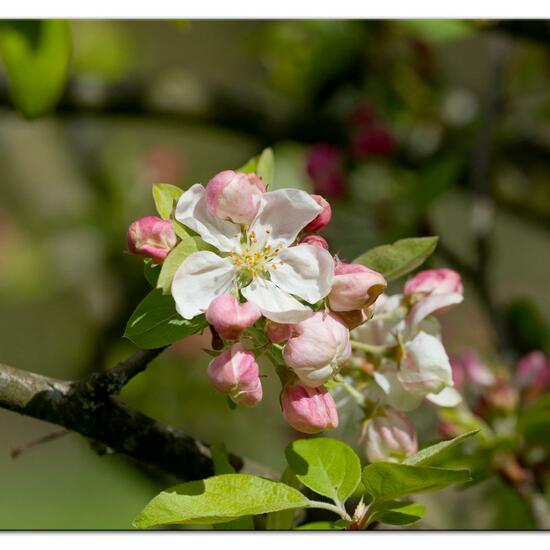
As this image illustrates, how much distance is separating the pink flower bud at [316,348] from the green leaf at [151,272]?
11cm

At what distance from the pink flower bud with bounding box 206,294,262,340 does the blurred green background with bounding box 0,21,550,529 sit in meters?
0.57

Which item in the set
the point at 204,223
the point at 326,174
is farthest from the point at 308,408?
the point at 326,174

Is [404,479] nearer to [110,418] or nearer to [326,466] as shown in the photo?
[326,466]

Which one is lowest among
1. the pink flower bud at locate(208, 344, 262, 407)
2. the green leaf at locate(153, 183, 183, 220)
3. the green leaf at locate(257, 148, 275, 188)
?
the pink flower bud at locate(208, 344, 262, 407)

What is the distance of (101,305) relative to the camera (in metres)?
2.09

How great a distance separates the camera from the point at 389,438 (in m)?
0.78

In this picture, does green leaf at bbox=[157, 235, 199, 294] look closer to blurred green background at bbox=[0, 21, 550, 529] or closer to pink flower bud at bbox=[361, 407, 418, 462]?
pink flower bud at bbox=[361, 407, 418, 462]

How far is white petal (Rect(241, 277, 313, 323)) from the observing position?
65 centimetres

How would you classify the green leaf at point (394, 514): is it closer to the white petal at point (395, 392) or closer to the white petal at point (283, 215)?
the white petal at point (395, 392)

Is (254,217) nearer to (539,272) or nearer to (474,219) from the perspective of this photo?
(474,219)

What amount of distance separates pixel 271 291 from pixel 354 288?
2.4 inches

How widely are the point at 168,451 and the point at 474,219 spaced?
1.02 m

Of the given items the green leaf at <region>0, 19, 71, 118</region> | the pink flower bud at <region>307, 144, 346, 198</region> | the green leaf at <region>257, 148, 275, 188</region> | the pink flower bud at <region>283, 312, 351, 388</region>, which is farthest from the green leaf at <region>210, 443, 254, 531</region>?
the pink flower bud at <region>307, 144, 346, 198</region>

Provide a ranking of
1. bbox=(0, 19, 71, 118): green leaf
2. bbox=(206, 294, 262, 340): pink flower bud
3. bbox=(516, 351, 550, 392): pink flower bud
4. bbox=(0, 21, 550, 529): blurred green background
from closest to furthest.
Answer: bbox=(206, 294, 262, 340): pink flower bud < bbox=(0, 19, 71, 118): green leaf < bbox=(516, 351, 550, 392): pink flower bud < bbox=(0, 21, 550, 529): blurred green background
